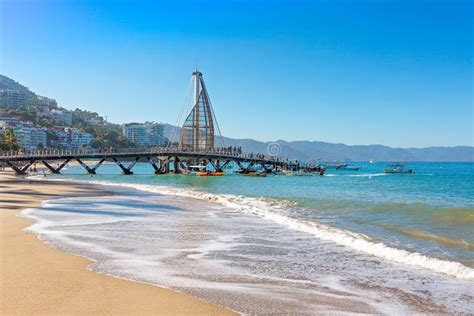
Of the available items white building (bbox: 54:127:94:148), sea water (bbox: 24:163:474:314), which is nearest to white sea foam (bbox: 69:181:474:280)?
sea water (bbox: 24:163:474:314)

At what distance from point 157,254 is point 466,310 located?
550 centimetres

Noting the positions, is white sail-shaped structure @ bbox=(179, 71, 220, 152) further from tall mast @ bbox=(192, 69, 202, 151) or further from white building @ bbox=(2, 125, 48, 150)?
white building @ bbox=(2, 125, 48, 150)

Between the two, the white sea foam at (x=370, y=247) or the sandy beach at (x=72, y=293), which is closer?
the sandy beach at (x=72, y=293)

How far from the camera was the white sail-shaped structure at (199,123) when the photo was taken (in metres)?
92.5

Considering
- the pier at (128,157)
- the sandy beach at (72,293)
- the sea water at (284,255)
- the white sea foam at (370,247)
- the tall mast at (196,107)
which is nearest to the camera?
the sandy beach at (72,293)

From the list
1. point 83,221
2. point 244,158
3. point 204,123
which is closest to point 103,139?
point 204,123

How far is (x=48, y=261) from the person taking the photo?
7.70 m

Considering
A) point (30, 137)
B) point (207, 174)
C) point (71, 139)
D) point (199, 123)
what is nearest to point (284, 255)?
point (207, 174)

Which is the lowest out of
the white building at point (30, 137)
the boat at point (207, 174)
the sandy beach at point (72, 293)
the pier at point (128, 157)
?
the boat at point (207, 174)

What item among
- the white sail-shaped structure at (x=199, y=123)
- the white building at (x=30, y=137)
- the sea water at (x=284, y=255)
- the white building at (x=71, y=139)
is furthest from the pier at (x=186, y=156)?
the white building at (x=71, y=139)

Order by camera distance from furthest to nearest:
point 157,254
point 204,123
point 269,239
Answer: point 204,123, point 269,239, point 157,254

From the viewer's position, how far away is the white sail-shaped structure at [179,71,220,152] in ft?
303

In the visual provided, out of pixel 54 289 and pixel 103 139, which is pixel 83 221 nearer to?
pixel 54 289

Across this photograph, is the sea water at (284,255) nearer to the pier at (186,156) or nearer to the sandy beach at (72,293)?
the sandy beach at (72,293)
